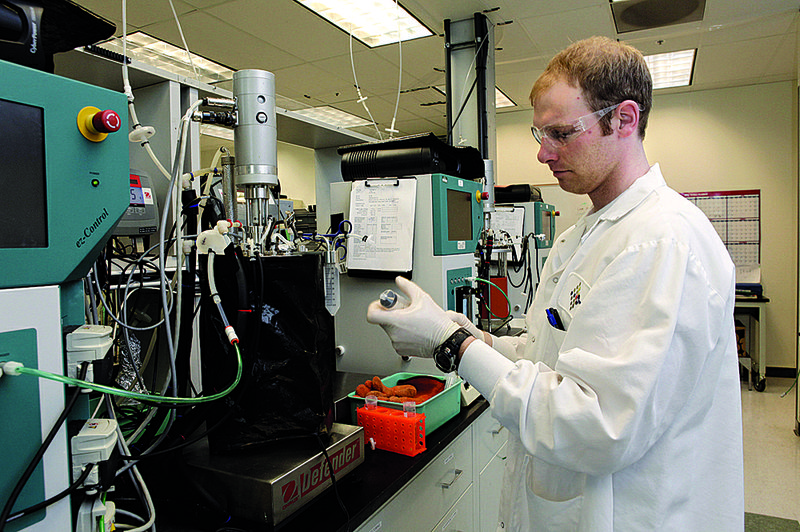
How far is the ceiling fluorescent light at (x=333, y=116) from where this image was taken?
599 cm

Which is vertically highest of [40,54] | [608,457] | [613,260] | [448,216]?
[40,54]

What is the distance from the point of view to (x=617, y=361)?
0.82m

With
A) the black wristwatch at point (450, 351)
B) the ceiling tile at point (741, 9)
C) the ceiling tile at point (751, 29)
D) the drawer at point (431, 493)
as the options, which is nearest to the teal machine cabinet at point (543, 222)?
the ceiling tile at point (741, 9)

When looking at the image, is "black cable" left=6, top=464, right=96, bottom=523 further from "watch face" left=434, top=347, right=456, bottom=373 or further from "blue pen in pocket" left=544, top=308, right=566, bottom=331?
"blue pen in pocket" left=544, top=308, right=566, bottom=331

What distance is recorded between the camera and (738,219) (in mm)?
5266

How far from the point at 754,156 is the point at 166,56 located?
569 cm

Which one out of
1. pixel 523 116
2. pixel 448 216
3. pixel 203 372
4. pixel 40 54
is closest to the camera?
pixel 40 54

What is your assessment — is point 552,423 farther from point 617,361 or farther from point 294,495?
point 294,495

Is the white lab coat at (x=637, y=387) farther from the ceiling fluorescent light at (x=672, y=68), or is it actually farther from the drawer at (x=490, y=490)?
the ceiling fluorescent light at (x=672, y=68)

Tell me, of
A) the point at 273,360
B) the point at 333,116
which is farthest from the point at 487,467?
the point at 333,116

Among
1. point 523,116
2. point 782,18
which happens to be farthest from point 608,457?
point 523,116

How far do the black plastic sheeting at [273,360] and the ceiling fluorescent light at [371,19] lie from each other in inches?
103

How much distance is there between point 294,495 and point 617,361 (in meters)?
0.62

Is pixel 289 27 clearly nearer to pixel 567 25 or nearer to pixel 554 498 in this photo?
pixel 567 25
